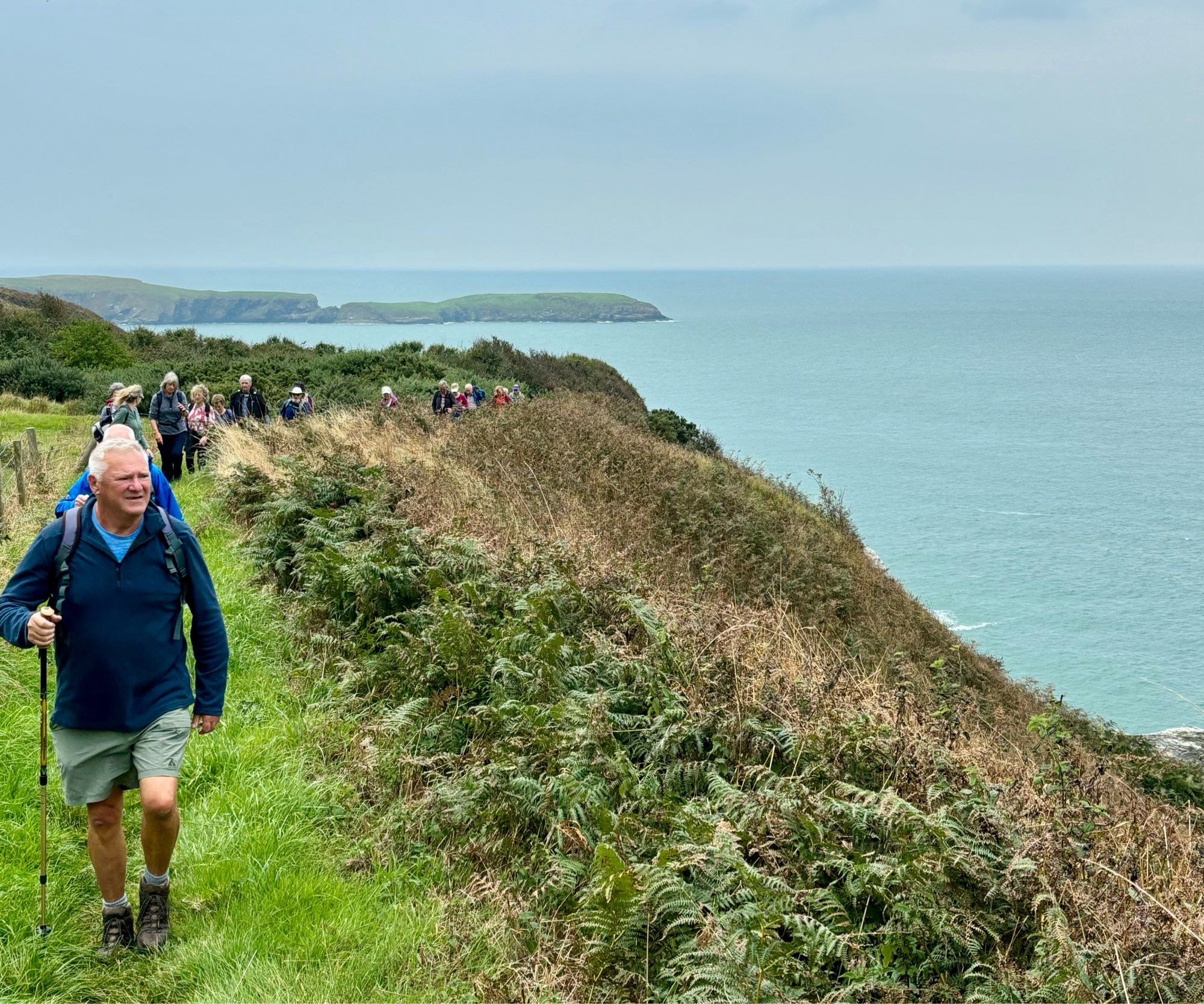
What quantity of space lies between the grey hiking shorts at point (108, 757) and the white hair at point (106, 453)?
3.63ft

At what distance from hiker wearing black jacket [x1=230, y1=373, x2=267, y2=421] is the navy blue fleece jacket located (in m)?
14.9

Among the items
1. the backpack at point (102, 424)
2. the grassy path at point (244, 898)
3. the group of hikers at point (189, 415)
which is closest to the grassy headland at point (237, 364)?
the group of hikers at point (189, 415)

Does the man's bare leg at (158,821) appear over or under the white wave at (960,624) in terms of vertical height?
over

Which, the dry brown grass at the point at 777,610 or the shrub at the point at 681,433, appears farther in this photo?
the shrub at the point at 681,433

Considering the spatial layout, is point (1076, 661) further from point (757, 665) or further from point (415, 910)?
point (415, 910)

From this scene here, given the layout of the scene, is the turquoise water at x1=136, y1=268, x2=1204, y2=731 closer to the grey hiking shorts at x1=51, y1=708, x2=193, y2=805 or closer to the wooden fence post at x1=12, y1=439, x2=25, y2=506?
the grey hiking shorts at x1=51, y1=708, x2=193, y2=805

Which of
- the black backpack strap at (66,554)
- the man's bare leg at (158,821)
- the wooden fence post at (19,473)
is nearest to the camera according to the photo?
the black backpack strap at (66,554)

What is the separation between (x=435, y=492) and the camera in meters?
10.9

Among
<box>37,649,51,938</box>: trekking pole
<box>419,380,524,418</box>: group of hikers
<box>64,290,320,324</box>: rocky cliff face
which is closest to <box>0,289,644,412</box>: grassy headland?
<box>419,380,524,418</box>: group of hikers

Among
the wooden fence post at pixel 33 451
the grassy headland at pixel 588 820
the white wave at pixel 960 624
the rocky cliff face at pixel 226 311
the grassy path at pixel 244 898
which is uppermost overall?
the rocky cliff face at pixel 226 311

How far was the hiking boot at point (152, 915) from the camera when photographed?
4414 mm

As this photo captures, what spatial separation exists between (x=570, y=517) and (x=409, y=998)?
7.11m

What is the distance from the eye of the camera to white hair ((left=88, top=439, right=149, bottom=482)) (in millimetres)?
4109

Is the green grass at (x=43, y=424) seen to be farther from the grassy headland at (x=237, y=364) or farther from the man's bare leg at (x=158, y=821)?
the man's bare leg at (x=158, y=821)
